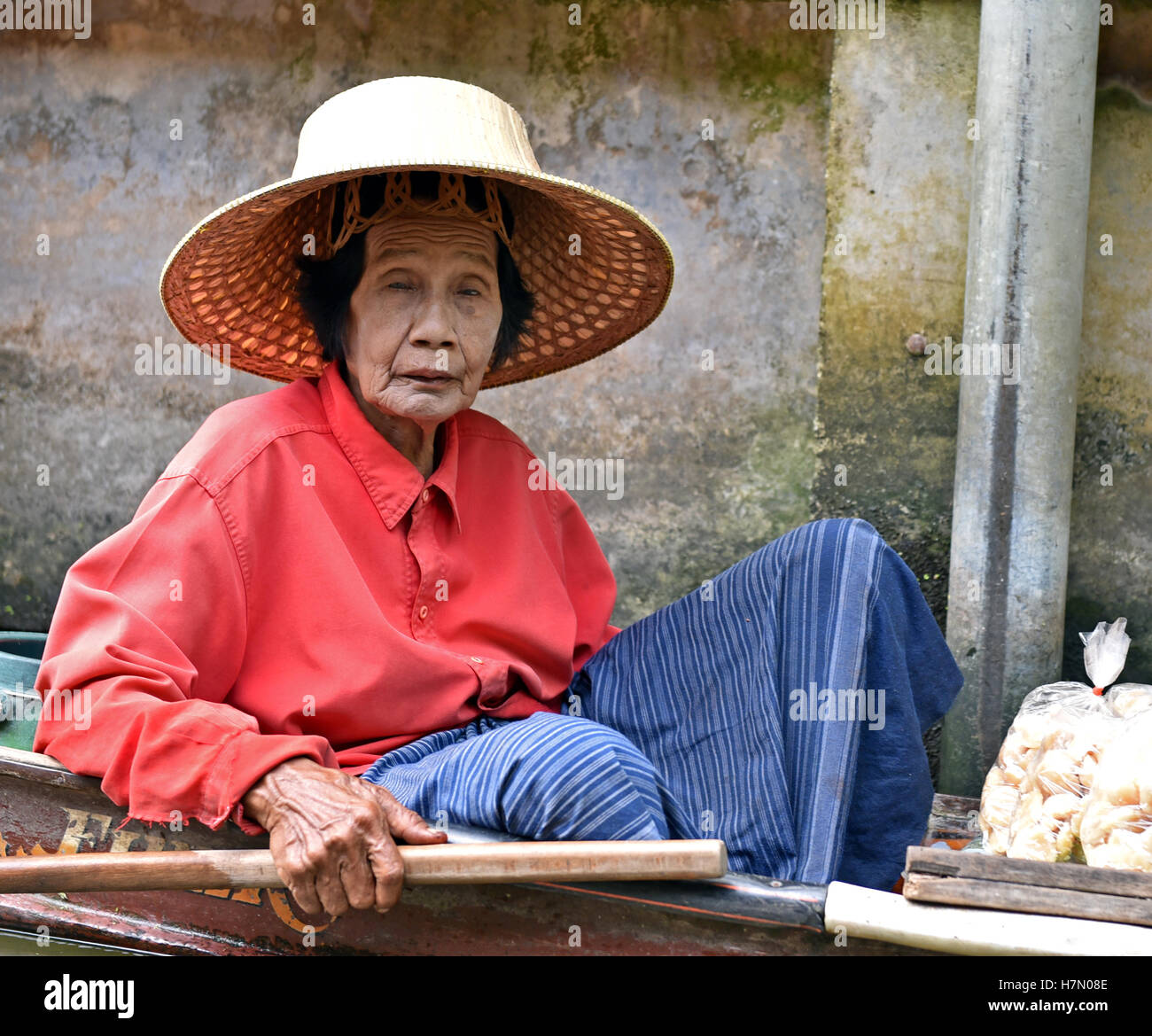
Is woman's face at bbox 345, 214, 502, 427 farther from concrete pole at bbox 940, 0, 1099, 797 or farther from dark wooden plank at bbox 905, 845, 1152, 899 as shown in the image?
concrete pole at bbox 940, 0, 1099, 797

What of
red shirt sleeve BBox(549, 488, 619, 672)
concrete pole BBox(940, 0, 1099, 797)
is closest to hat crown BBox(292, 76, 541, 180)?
red shirt sleeve BBox(549, 488, 619, 672)

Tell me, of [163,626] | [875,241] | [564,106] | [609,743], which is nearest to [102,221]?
[564,106]

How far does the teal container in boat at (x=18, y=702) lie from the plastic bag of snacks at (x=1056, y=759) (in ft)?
6.43

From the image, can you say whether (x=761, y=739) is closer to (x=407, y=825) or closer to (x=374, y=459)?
(x=407, y=825)

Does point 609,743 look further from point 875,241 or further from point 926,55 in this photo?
point 926,55

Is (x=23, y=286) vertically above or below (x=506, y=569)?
above

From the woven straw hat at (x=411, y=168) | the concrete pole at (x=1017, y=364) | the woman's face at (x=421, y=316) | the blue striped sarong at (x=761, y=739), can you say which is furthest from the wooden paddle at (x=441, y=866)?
the concrete pole at (x=1017, y=364)

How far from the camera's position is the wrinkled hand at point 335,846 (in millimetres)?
1542

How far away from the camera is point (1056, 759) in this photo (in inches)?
90.2

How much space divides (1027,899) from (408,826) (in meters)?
0.82

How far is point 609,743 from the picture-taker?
1.74 metres

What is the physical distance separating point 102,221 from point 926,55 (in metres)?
2.93

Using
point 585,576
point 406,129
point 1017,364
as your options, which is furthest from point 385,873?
point 1017,364
